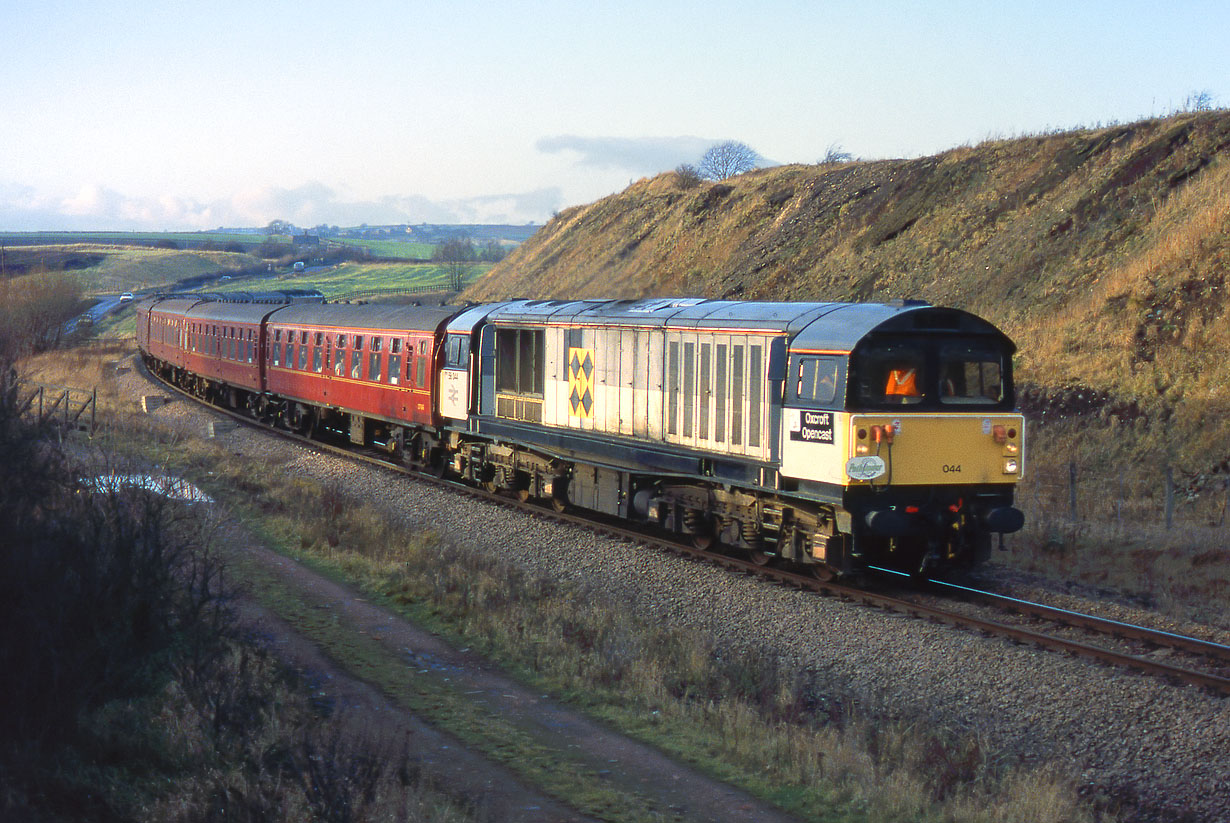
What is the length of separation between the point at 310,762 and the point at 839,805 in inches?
146

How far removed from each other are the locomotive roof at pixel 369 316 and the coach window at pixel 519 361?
308cm

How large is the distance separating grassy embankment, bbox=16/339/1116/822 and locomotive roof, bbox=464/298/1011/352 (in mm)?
4116

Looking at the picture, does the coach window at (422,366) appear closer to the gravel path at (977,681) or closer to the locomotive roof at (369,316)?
the locomotive roof at (369,316)

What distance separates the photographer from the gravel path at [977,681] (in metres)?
9.05

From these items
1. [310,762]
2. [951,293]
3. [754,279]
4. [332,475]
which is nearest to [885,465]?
→ [310,762]

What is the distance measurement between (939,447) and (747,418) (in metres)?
2.59

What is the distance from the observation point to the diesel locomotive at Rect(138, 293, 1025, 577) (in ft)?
45.0

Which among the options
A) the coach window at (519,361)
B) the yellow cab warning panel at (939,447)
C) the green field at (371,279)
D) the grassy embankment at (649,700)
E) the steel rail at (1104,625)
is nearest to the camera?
the grassy embankment at (649,700)

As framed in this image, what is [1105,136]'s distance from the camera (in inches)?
1481

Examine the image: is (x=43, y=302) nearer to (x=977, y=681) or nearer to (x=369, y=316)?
(x=369, y=316)

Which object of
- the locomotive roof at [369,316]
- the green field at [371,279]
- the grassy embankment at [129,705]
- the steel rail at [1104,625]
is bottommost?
the steel rail at [1104,625]

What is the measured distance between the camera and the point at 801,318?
48.3 ft

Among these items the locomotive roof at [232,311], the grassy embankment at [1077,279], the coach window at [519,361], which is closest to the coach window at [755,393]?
the grassy embankment at [1077,279]

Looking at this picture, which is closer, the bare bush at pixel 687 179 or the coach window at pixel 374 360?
the coach window at pixel 374 360
